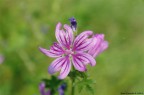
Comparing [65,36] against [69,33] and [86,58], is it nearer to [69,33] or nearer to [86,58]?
[69,33]

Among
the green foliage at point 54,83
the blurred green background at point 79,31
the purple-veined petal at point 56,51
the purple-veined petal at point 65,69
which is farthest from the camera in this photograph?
the blurred green background at point 79,31

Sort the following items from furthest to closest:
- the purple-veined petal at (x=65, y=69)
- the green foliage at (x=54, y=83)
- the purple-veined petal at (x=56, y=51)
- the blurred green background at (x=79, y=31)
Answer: the blurred green background at (x=79, y=31), the green foliage at (x=54, y=83), the purple-veined petal at (x=56, y=51), the purple-veined petal at (x=65, y=69)

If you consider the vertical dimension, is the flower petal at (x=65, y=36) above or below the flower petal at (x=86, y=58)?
above

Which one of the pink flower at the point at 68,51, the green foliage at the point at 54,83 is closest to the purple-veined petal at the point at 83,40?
the pink flower at the point at 68,51

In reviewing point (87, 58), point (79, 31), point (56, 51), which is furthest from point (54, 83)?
point (79, 31)

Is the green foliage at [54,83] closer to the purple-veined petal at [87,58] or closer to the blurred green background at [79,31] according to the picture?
the purple-veined petal at [87,58]

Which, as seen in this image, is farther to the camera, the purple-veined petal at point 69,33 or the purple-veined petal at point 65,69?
the purple-veined petal at point 69,33

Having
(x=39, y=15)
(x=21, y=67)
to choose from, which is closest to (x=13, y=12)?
(x=39, y=15)
